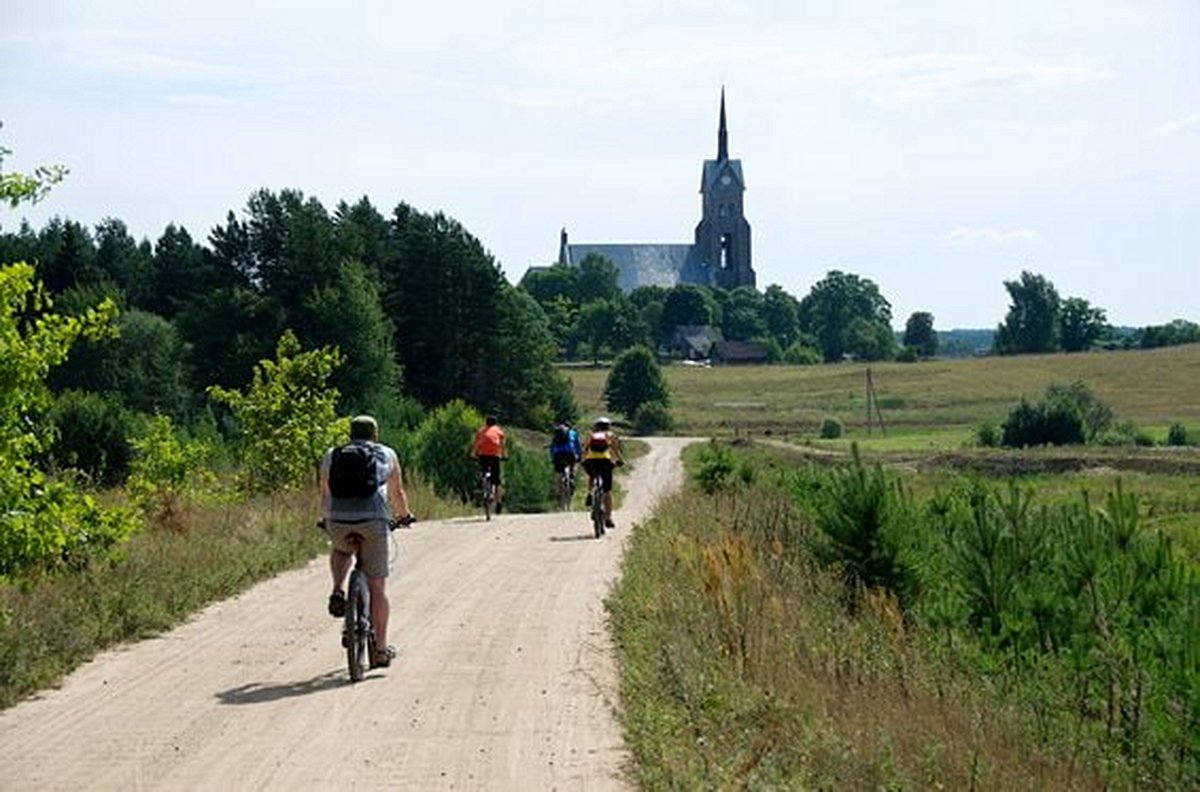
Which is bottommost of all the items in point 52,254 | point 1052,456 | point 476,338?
point 1052,456

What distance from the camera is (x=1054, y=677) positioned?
12.8 metres

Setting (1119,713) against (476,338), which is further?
(476,338)

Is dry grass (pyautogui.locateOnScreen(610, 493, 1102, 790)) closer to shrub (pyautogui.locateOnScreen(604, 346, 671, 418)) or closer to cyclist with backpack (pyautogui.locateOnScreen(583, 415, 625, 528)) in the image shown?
cyclist with backpack (pyautogui.locateOnScreen(583, 415, 625, 528))

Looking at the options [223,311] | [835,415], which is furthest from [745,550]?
[835,415]

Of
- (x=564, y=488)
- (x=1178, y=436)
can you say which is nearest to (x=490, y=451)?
(x=564, y=488)

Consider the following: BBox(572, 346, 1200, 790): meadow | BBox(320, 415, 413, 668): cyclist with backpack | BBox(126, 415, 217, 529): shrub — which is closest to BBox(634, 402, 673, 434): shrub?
BBox(126, 415, 217, 529): shrub

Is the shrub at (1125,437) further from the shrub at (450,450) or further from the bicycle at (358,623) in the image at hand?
the bicycle at (358,623)

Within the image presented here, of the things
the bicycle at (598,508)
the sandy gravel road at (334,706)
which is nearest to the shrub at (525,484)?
the bicycle at (598,508)

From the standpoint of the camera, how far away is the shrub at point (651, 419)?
115188 mm

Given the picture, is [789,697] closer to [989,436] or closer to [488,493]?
[488,493]

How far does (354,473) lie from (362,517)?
0.32 meters

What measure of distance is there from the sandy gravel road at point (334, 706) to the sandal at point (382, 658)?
0.08 m

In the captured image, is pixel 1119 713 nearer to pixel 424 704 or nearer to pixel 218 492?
pixel 424 704

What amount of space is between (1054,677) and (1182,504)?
36.4 metres
